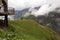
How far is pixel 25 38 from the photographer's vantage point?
7450cm

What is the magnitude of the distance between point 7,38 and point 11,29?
29.1ft

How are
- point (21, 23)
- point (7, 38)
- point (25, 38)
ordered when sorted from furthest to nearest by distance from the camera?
point (21, 23)
point (25, 38)
point (7, 38)

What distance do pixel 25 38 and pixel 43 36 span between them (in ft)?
36.3

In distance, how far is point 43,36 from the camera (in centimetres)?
8419

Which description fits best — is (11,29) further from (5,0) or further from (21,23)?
(21,23)

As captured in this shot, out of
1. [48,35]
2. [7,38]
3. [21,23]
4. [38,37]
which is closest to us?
[7,38]

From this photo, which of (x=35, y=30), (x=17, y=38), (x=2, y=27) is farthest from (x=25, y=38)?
(x=35, y=30)

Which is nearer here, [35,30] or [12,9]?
[12,9]

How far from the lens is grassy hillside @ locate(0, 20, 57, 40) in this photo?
72688 mm

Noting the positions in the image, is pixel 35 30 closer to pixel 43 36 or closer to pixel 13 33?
pixel 43 36

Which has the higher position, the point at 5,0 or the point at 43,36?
the point at 5,0

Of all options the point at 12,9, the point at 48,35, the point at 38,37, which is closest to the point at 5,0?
the point at 12,9

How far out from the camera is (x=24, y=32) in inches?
3258

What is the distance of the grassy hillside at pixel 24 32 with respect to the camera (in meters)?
72.7
